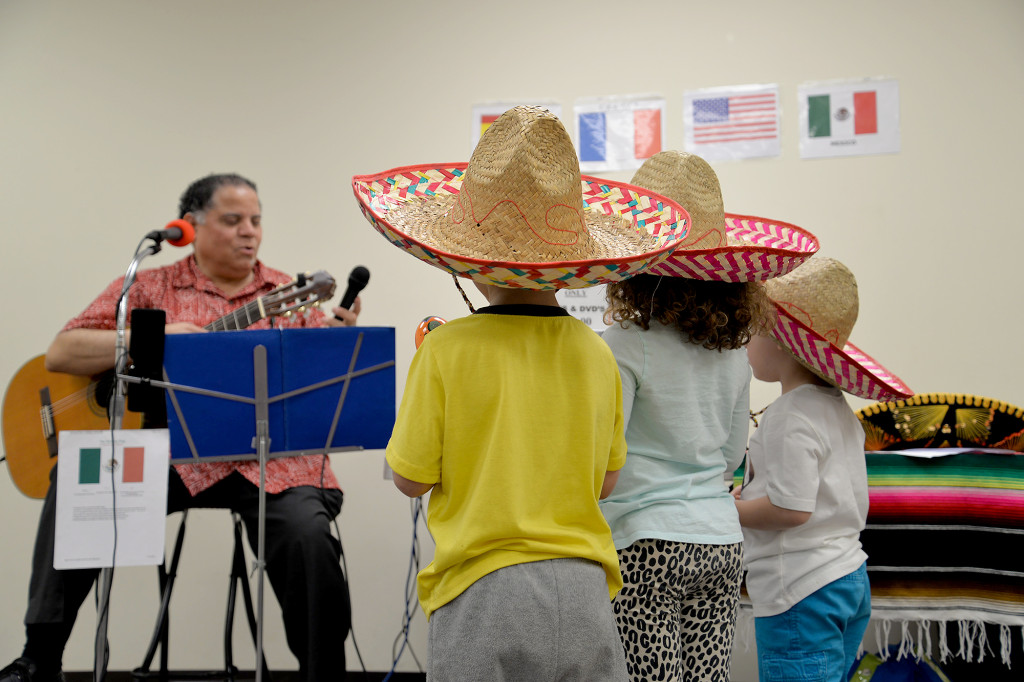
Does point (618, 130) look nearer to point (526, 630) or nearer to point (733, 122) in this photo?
point (733, 122)

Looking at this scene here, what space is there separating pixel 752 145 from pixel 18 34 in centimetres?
304

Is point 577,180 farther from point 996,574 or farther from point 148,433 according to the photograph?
point 996,574

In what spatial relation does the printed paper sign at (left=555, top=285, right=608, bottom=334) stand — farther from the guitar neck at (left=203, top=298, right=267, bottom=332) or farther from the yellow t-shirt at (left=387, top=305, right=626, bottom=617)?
the yellow t-shirt at (left=387, top=305, right=626, bottom=617)

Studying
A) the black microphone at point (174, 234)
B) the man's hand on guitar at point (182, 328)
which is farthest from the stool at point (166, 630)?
the black microphone at point (174, 234)

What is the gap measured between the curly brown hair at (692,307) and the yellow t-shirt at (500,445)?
33 centimetres

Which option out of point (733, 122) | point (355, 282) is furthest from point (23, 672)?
point (733, 122)

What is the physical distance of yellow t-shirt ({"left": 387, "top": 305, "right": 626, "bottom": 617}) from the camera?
114 cm

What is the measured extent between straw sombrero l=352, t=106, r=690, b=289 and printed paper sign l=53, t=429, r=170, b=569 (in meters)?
1.01

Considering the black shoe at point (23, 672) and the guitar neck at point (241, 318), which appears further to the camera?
the guitar neck at point (241, 318)

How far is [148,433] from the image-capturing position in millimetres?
1876

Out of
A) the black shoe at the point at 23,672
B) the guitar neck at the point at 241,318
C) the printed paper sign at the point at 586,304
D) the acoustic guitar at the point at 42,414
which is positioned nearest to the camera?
the black shoe at the point at 23,672

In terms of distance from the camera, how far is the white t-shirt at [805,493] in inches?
64.9

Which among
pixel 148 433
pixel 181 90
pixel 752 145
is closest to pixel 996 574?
pixel 752 145

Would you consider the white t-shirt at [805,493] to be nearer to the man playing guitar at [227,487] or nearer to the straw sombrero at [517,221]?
the straw sombrero at [517,221]
